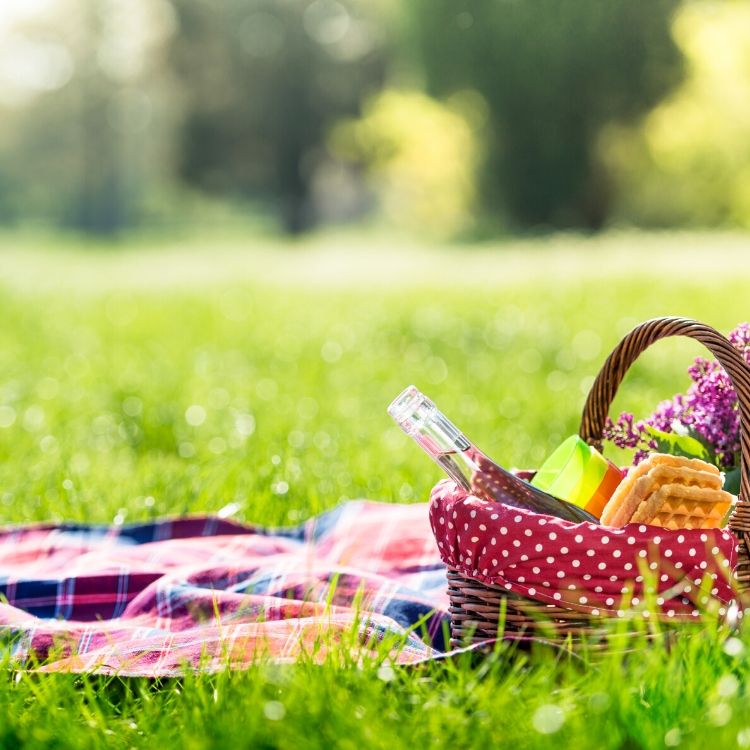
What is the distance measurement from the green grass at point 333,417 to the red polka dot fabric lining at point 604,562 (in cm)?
8

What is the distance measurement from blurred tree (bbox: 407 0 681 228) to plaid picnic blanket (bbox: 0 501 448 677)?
14098 millimetres

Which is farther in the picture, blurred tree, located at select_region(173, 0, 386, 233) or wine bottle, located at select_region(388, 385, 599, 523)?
blurred tree, located at select_region(173, 0, 386, 233)

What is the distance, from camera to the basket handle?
1.73m

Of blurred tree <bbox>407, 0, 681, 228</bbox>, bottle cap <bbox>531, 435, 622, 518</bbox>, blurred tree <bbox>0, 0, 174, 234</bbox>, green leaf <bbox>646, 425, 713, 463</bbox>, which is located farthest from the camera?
blurred tree <bbox>0, 0, 174, 234</bbox>

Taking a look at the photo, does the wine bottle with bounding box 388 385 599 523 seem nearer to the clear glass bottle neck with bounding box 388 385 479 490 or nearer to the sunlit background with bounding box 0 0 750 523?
the clear glass bottle neck with bounding box 388 385 479 490

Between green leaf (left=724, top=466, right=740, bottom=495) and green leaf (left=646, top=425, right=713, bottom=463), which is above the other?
green leaf (left=646, top=425, right=713, bottom=463)

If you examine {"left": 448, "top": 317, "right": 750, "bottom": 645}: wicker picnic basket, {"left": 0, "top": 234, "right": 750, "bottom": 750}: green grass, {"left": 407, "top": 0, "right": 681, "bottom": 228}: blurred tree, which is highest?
{"left": 407, "top": 0, "right": 681, "bottom": 228}: blurred tree

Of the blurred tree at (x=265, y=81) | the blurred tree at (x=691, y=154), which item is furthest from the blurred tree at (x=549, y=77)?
the blurred tree at (x=265, y=81)

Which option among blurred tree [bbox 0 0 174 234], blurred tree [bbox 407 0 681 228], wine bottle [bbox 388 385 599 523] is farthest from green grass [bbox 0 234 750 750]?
blurred tree [bbox 0 0 174 234]

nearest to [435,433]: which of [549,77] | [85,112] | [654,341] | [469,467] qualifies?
[469,467]

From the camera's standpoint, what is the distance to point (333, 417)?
480cm

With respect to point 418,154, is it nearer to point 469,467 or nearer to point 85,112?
point 85,112

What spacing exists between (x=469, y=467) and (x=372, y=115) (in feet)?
86.3

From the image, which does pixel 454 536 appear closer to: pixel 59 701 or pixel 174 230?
pixel 59 701
